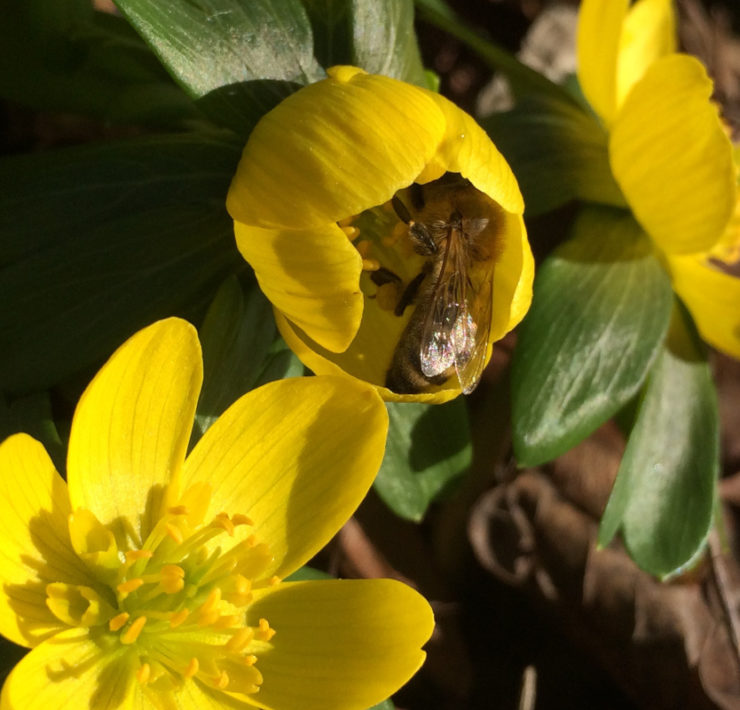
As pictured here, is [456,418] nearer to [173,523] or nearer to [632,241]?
[632,241]

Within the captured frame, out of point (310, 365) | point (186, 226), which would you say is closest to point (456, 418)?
point (310, 365)

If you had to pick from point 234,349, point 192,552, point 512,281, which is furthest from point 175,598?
point 512,281

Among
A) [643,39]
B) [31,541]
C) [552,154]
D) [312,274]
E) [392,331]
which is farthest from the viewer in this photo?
[643,39]

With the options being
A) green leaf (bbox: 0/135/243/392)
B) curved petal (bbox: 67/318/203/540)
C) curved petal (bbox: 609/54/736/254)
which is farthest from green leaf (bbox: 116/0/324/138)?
curved petal (bbox: 609/54/736/254)

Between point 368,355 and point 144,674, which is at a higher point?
point 368,355

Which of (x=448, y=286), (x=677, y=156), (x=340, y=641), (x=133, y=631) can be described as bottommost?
(x=340, y=641)

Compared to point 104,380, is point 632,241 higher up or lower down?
lower down

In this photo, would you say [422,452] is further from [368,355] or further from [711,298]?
[711,298]
